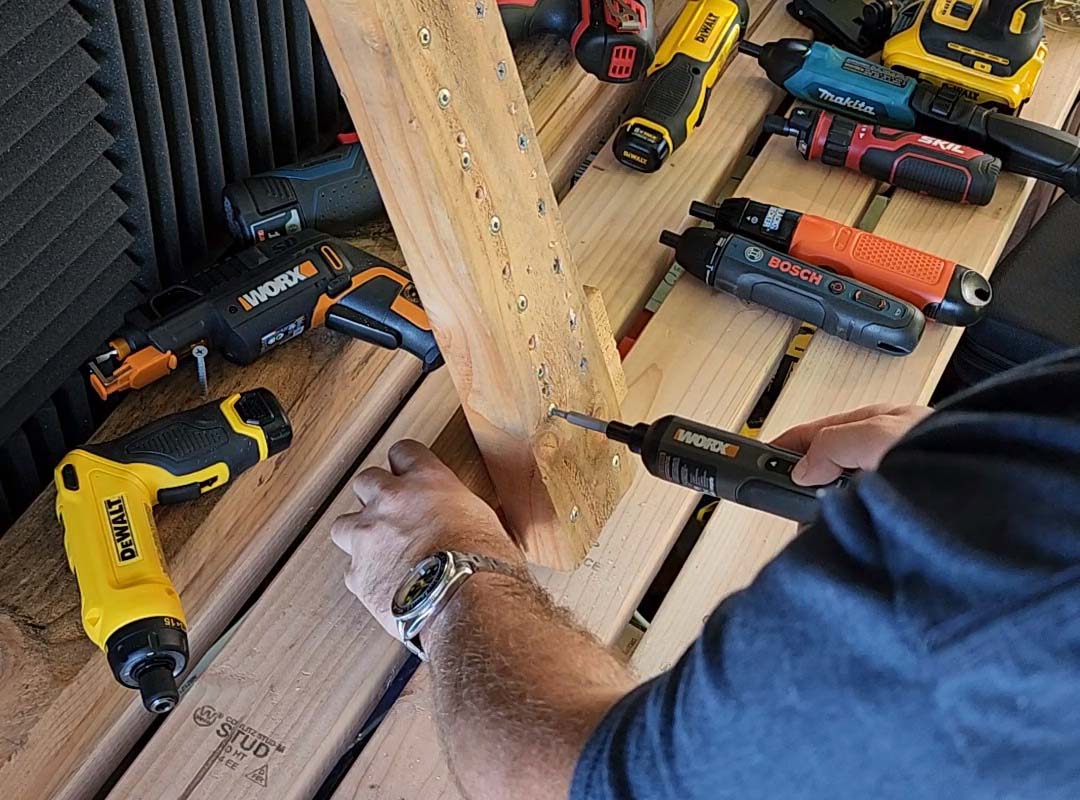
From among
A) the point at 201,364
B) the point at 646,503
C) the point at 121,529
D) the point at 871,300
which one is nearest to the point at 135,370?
the point at 201,364

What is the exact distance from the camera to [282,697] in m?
0.81

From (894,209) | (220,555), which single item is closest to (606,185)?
(894,209)

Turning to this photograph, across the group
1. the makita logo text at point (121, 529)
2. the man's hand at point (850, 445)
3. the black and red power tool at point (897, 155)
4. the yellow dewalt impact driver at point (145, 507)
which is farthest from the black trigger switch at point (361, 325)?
the black and red power tool at point (897, 155)

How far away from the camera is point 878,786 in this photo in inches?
15.4

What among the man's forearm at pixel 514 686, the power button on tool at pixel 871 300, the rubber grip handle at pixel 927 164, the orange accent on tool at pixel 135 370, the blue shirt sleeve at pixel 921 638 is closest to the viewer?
the blue shirt sleeve at pixel 921 638

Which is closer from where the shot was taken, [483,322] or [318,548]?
[483,322]

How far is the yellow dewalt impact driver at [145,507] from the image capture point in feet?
2.42

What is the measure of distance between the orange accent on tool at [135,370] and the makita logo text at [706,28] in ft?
2.31

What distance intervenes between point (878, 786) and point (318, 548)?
23.0 inches

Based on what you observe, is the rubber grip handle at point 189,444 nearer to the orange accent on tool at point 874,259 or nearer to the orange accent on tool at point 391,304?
the orange accent on tool at point 391,304

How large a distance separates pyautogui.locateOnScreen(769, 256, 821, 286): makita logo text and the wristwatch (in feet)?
1.50

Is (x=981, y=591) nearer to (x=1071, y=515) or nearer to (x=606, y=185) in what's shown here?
(x=1071, y=515)

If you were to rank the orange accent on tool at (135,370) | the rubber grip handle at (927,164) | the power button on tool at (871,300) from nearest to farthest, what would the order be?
the orange accent on tool at (135,370) < the power button on tool at (871,300) < the rubber grip handle at (927,164)

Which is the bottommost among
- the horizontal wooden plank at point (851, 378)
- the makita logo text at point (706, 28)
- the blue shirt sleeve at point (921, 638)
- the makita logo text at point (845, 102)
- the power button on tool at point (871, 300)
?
the horizontal wooden plank at point (851, 378)
